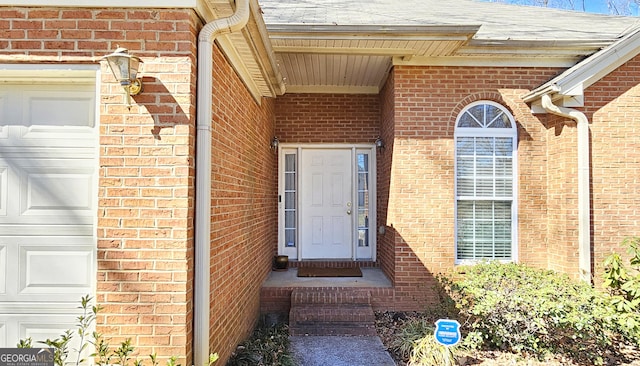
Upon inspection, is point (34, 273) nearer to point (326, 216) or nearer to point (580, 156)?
point (326, 216)

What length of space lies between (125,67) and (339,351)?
3546 mm

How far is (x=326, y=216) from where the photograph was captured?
6.94 m

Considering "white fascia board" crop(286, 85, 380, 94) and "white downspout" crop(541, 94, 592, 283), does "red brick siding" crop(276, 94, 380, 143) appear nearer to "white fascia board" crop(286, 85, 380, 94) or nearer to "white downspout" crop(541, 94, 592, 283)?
"white fascia board" crop(286, 85, 380, 94)

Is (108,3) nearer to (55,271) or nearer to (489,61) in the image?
(55,271)

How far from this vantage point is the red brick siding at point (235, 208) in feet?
11.0

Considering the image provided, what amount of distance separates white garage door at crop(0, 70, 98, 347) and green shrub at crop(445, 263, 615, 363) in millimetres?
3811

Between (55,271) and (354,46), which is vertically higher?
(354,46)

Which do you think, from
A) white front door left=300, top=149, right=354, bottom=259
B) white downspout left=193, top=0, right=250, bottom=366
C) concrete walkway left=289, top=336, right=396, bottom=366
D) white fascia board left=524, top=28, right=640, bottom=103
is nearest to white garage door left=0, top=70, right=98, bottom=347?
white downspout left=193, top=0, right=250, bottom=366

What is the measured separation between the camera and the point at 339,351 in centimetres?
424

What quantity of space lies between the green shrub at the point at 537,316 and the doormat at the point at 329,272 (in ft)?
6.73

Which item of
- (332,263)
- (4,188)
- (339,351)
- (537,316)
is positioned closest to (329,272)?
(332,263)

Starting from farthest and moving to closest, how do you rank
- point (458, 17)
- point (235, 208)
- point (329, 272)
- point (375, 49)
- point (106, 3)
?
point (458, 17), point (329, 272), point (375, 49), point (235, 208), point (106, 3)

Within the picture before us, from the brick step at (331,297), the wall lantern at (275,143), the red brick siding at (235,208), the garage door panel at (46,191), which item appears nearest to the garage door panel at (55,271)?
the garage door panel at (46,191)

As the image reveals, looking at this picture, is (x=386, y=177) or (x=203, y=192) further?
(x=386, y=177)
